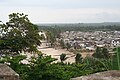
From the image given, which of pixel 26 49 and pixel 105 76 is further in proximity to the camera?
pixel 26 49

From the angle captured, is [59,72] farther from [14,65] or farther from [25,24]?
[25,24]

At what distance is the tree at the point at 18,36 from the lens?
45.4 feet

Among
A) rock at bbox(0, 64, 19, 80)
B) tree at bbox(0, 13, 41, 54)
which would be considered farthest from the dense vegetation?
rock at bbox(0, 64, 19, 80)

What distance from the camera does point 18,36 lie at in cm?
1448

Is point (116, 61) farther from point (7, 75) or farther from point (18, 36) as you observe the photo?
point (18, 36)

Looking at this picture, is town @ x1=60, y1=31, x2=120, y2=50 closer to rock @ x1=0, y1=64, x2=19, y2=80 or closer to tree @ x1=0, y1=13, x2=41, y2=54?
tree @ x1=0, y1=13, x2=41, y2=54

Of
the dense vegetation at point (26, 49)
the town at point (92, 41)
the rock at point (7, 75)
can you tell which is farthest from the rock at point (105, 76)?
the town at point (92, 41)

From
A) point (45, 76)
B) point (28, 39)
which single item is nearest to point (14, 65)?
point (45, 76)

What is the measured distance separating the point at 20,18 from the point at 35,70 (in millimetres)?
7280

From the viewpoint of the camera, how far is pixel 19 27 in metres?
15.5

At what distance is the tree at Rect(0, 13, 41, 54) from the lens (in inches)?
544

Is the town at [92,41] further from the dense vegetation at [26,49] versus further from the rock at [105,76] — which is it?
the rock at [105,76]

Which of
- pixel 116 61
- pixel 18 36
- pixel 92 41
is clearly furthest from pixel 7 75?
pixel 92 41

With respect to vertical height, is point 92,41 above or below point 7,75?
below
